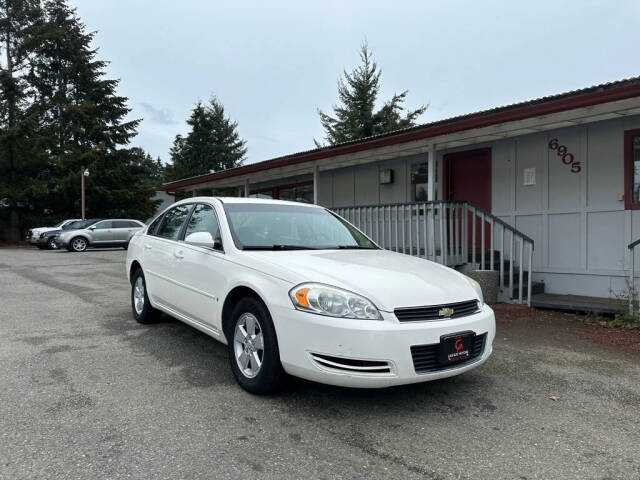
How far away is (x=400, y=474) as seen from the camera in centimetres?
231

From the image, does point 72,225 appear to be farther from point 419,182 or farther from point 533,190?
point 533,190

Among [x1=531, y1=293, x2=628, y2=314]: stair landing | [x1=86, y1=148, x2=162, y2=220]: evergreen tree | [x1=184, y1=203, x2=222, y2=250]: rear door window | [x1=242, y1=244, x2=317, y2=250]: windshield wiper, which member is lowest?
[x1=531, y1=293, x2=628, y2=314]: stair landing

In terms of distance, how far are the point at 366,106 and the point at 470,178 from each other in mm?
19018

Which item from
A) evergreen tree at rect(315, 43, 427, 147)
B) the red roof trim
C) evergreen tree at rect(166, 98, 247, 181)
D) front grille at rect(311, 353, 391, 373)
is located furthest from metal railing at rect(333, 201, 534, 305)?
evergreen tree at rect(166, 98, 247, 181)

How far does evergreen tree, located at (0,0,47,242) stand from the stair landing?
28028mm

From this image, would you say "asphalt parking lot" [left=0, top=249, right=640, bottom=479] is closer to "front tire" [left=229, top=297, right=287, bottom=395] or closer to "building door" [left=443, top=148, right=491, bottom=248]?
"front tire" [left=229, top=297, right=287, bottom=395]

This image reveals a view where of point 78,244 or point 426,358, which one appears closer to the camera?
point 426,358

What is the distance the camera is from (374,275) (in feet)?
10.5

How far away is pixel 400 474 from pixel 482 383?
166cm

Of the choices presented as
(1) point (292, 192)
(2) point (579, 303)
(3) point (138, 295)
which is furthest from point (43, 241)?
(2) point (579, 303)

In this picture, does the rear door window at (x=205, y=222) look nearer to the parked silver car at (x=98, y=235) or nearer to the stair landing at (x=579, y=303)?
the stair landing at (x=579, y=303)

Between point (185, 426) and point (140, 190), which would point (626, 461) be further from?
point (140, 190)

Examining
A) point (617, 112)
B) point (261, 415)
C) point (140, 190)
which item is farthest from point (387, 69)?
point (261, 415)

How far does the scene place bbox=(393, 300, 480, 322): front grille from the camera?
9.59 ft
